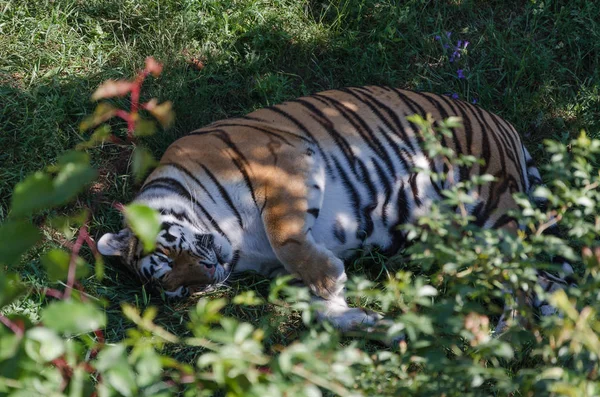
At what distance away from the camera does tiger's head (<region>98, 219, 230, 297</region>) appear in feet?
11.8

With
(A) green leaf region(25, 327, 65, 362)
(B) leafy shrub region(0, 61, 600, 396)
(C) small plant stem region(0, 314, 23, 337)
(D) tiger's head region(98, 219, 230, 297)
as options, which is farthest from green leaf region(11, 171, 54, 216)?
(D) tiger's head region(98, 219, 230, 297)

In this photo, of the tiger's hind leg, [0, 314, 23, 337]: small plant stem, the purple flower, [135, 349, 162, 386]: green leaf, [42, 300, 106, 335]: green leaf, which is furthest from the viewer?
the purple flower

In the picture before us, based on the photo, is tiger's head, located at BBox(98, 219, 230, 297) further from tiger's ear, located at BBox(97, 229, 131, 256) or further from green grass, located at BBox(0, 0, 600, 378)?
green grass, located at BBox(0, 0, 600, 378)

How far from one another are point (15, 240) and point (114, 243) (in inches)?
87.9

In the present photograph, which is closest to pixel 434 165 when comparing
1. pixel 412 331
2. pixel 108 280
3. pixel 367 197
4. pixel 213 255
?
pixel 367 197

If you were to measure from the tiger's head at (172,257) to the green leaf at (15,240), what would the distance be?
2117mm

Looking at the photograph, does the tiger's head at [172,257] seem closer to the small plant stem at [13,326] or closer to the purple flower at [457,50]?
the small plant stem at [13,326]

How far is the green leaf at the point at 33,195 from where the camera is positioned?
1.38 metres

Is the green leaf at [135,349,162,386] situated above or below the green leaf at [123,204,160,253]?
below

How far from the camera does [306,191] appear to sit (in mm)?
3695

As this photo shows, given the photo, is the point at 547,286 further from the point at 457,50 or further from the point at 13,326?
the point at 13,326

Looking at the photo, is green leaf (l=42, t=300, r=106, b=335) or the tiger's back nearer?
green leaf (l=42, t=300, r=106, b=335)

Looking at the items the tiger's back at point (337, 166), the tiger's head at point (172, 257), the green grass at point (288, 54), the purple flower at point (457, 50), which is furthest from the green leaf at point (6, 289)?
→ the purple flower at point (457, 50)

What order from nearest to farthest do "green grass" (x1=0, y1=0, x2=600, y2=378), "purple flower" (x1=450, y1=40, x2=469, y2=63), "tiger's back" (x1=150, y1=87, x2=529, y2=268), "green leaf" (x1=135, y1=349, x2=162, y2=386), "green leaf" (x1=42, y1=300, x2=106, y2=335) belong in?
"green leaf" (x1=42, y1=300, x2=106, y2=335)
"green leaf" (x1=135, y1=349, x2=162, y2=386)
"tiger's back" (x1=150, y1=87, x2=529, y2=268)
"green grass" (x1=0, y1=0, x2=600, y2=378)
"purple flower" (x1=450, y1=40, x2=469, y2=63)
